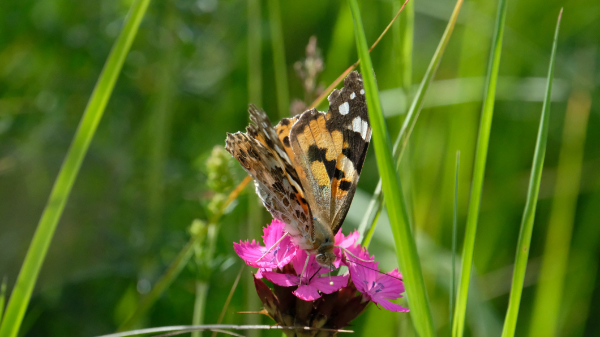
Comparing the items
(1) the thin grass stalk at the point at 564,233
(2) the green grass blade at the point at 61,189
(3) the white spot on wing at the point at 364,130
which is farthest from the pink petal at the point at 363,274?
(1) the thin grass stalk at the point at 564,233

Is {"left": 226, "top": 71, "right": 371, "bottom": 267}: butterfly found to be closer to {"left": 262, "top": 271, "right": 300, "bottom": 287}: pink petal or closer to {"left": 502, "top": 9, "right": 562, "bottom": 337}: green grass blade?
{"left": 262, "top": 271, "right": 300, "bottom": 287}: pink petal

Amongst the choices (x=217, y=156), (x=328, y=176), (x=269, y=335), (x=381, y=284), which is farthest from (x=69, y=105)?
(x=381, y=284)

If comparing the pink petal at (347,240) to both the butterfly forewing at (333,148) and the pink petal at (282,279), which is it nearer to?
the butterfly forewing at (333,148)

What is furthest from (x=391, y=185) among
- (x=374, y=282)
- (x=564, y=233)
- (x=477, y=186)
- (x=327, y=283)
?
(x=564, y=233)

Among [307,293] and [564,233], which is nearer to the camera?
[307,293]

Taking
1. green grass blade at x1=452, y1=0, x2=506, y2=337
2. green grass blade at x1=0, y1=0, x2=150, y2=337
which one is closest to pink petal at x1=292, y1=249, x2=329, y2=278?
green grass blade at x1=452, y1=0, x2=506, y2=337

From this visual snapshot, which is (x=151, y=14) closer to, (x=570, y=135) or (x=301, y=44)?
(x=301, y=44)

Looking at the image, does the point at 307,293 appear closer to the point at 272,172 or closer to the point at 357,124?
the point at 272,172
